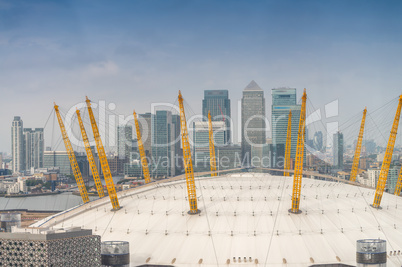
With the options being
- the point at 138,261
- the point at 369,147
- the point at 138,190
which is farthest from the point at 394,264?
the point at 369,147

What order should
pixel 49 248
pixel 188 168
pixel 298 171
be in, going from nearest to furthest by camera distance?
pixel 49 248
pixel 298 171
pixel 188 168

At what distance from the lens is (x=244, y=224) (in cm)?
5991

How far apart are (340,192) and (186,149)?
24470 mm

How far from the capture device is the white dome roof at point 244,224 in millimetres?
54094

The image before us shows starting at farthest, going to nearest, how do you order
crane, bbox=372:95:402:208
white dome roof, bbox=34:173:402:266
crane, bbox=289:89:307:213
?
1. crane, bbox=372:95:402:208
2. crane, bbox=289:89:307:213
3. white dome roof, bbox=34:173:402:266

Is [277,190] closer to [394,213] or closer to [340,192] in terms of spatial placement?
[340,192]

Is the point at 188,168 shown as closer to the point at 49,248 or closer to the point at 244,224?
the point at 244,224

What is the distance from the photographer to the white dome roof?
177ft

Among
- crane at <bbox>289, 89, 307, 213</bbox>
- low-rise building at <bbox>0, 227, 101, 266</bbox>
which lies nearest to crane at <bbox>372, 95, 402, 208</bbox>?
crane at <bbox>289, 89, 307, 213</bbox>

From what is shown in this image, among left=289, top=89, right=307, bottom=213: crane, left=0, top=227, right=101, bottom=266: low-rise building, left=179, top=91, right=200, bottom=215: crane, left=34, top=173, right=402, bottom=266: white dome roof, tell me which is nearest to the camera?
left=0, top=227, right=101, bottom=266: low-rise building

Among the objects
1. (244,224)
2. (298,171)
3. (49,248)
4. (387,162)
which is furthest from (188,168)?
(387,162)

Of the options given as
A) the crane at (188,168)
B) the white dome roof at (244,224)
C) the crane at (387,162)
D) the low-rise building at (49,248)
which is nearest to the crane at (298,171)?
the white dome roof at (244,224)

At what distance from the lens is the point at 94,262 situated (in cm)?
5153

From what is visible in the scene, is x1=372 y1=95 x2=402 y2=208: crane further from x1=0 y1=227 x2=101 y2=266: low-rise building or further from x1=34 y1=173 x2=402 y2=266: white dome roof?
x1=0 y1=227 x2=101 y2=266: low-rise building
